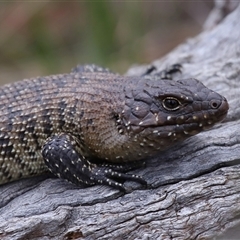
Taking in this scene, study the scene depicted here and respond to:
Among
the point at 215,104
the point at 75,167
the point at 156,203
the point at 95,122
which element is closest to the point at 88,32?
the point at 95,122

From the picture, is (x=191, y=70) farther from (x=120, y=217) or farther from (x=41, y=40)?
(x=41, y=40)

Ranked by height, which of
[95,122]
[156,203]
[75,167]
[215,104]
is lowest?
[156,203]

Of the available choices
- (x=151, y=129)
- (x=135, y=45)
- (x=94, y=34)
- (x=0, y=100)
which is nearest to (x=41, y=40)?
(x=94, y=34)

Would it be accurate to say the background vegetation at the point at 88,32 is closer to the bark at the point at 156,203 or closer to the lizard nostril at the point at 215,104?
the bark at the point at 156,203

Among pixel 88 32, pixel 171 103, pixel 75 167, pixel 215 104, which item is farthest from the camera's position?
pixel 88 32

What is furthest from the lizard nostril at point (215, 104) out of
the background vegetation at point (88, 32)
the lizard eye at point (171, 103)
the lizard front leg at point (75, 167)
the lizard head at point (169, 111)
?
the background vegetation at point (88, 32)

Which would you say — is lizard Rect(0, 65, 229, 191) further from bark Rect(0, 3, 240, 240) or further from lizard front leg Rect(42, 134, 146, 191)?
bark Rect(0, 3, 240, 240)

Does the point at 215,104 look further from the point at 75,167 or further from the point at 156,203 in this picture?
the point at 75,167
